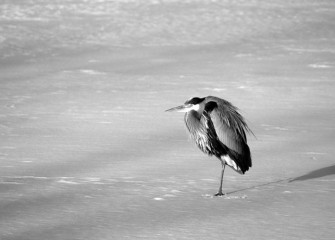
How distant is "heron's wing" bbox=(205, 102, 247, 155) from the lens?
6.04 metres

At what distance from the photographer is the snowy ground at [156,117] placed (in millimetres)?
5145

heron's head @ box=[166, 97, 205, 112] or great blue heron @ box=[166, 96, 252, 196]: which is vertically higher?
heron's head @ box=[166, 97, 205, 112]

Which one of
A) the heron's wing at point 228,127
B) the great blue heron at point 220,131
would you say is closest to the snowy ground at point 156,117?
the great blue heron at point 220,131

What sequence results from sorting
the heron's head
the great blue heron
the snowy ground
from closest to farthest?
the snowy ground
the great blue heron
the heron's head

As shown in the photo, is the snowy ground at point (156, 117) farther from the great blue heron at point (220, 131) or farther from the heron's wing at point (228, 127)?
the heron's wing at point (228, 127)

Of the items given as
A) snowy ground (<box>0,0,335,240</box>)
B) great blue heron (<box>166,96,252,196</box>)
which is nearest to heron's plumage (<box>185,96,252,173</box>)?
great blue heron (<box>166,96,252,196</box>)

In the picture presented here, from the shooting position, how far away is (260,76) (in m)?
12.3

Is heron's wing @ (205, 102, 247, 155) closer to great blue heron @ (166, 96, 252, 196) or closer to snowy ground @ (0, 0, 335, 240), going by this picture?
great blue heron @ (166, 96, 252, 196)

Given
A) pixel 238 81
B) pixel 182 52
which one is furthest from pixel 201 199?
pixel 182 52

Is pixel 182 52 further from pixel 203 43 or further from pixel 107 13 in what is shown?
pixel 107 13

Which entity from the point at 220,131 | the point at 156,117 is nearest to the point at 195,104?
the point at 220,131

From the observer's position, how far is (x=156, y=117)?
918cm

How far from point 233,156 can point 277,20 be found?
1227 cm

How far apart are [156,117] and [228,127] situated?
10.5 feet
